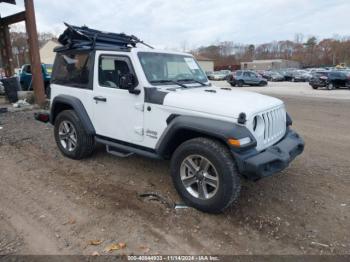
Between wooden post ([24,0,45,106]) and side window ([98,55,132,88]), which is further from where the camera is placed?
wooden post ([24,0,45,106])

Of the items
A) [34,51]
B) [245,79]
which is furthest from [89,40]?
[245,79]

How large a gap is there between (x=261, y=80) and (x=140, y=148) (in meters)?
26.6

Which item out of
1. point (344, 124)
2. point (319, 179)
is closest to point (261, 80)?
point (344, 124)

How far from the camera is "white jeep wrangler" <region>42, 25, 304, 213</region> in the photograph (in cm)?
345

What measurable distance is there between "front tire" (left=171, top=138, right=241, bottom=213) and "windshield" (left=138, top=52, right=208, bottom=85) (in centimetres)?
119

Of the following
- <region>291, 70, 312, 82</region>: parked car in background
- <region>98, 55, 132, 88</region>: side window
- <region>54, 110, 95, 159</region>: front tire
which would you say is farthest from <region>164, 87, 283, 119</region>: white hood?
<region>291, 70, 312, 82</region>: parked car in background

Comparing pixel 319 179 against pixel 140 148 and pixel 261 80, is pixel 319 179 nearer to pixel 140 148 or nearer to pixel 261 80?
pixel 140 148

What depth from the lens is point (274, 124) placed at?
397 centimetres

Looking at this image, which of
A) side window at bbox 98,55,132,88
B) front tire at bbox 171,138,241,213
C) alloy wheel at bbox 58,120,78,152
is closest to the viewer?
front tire at bbox 171,138,241,213

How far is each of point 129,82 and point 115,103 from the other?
56cm

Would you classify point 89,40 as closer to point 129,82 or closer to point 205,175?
point 129,82

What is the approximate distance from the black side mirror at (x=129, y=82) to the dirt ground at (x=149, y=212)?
1388 mm

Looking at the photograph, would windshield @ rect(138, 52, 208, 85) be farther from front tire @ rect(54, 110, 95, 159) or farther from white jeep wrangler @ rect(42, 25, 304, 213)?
front tire @ rect(54, 110, 95, 159)

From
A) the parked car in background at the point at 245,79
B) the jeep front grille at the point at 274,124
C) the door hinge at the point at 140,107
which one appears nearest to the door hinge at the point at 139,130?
the door hinge at the point at 140,107
